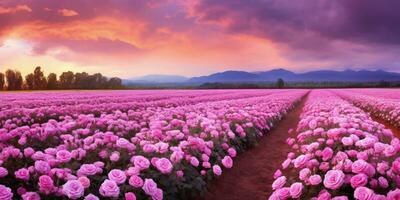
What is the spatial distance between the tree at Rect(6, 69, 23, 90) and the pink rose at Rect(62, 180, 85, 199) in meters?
74.6

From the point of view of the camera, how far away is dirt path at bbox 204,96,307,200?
655 cm

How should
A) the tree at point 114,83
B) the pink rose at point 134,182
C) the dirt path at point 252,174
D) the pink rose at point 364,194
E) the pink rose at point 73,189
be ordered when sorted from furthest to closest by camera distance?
the tree at point 114,83 < the dirt path at point 252,174 < the pink rose at point 134,182 < the pink rose at point 364,194 < the pink rose at point 73,189

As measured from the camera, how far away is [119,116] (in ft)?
31.7

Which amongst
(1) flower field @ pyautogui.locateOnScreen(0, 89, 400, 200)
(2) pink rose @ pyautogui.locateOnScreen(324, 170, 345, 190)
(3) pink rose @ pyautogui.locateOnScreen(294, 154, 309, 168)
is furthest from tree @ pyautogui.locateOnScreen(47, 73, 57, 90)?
(2) pink rose @ pyautogui.locateOnScreen(324, 170, 345, 190)

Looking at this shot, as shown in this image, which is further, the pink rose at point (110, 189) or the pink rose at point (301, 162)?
the pink rose at point (301, 162)

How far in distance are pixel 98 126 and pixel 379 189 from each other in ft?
17.7

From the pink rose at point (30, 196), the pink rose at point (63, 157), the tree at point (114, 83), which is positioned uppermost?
the pink rose at point (63, 157)

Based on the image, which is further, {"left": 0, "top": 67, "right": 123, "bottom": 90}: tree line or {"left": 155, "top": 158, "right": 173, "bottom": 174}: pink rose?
{"left": 0, "top": 67, "right": 123, "bottom": 90}: tree line

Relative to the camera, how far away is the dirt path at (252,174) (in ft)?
21.5

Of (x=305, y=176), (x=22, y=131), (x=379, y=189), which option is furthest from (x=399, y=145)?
(x=22, y=131)

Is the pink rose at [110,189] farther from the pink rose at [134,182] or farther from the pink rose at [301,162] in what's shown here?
the pink rose at [301,162]

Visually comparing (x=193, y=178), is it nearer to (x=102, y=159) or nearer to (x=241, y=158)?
(x=102, y=159)

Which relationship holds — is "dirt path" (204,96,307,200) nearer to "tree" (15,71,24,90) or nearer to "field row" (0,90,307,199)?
"field row" (0,90,307,199)

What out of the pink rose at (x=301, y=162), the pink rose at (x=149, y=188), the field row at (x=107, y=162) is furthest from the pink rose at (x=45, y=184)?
the pink rose at (x=301, y=162)
